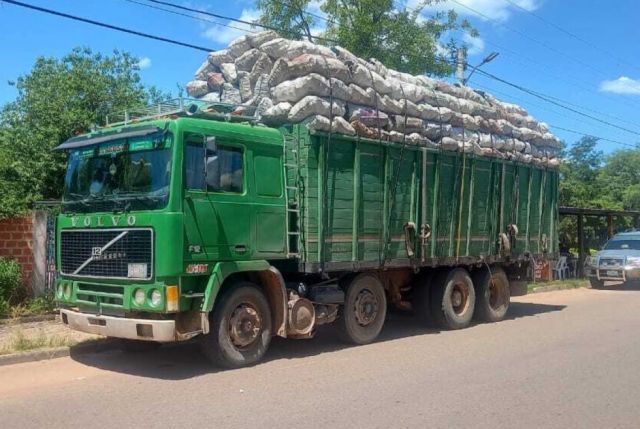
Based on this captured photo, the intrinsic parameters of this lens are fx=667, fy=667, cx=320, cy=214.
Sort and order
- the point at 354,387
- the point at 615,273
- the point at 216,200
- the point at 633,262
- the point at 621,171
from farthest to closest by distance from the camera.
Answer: the point at 621,171 < the point at 615,273 < the point at 633,262 < the point at 216,200 < the point at 354,387

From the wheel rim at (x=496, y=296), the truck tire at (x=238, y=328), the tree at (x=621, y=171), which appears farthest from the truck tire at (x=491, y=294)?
the tree at (x=621, y=171)

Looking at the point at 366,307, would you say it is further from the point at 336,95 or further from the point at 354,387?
the point at 336,95

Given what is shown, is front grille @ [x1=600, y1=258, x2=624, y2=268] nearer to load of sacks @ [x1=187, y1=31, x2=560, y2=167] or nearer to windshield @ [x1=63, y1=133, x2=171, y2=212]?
load of sacks @ [x1=187, y1=31, x2=560, y2=167]

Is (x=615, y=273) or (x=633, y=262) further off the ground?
(x=633, y=262)

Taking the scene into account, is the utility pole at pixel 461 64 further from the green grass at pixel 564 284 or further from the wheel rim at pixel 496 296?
the wheel rim at pixel 496 296

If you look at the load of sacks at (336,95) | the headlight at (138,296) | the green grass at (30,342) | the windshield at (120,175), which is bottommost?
the green grass at (30,342)

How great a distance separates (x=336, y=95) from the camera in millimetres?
9117

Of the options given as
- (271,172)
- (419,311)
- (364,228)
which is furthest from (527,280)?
(271,172)

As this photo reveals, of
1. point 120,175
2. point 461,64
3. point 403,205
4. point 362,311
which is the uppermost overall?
point 461,64

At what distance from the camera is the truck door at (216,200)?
7.45m

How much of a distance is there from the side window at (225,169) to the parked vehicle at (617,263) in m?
15.7

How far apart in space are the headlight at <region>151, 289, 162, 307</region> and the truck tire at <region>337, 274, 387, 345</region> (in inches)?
118

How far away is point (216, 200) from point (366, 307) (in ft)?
10.2

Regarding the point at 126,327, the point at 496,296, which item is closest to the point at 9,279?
the point at 126,327
